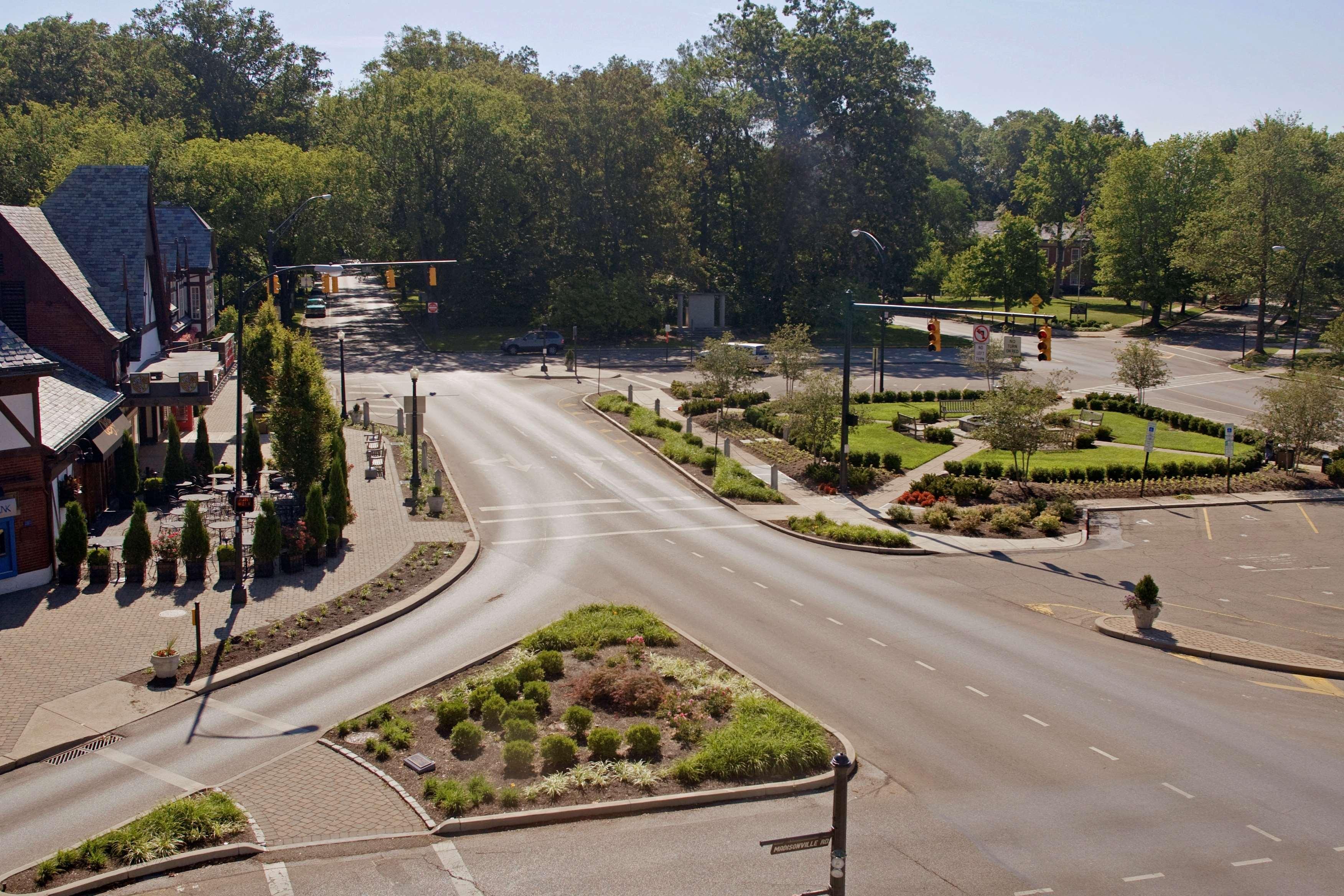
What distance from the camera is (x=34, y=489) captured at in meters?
26.8

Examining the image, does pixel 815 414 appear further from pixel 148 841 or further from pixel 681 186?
pixel 681 186

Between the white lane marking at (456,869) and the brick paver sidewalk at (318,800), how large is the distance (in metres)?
0.61

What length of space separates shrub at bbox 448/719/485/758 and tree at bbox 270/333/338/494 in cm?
1541

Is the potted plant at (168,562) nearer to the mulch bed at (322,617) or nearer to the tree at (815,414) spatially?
the mulch bed at (322,617)

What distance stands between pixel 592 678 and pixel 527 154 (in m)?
67.5

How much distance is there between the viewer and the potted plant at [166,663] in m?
21.2

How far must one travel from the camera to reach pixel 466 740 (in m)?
18.3

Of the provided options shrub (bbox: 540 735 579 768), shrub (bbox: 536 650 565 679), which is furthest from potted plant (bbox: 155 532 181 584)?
shrub (bbox: 540 735 579 768)

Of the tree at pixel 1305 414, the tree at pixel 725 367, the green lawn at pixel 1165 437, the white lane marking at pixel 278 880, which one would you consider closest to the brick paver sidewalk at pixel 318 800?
the white lane marking at pixel 278 880

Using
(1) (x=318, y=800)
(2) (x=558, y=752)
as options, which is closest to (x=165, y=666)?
(1) (x=318, y=800)

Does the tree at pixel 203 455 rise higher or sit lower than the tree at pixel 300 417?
lower

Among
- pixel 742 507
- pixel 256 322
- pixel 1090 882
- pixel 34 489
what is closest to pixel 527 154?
pixel 256 322

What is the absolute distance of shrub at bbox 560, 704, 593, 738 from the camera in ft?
62.2

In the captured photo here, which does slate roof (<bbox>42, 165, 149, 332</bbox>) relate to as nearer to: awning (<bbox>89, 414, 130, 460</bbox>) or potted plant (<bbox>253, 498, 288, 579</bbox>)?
awning (<bbox>89, 414, 130, 460</bbox>)
